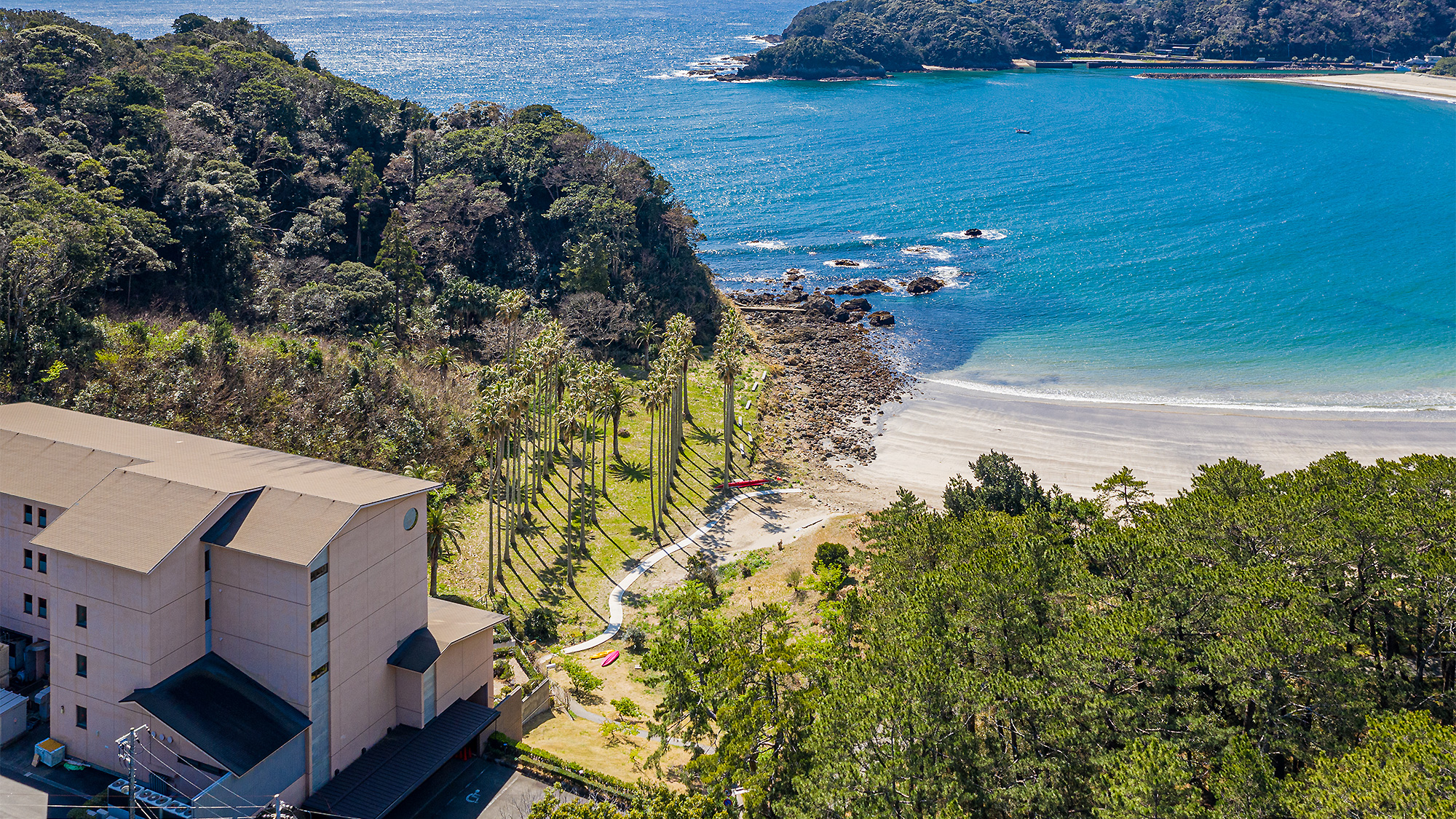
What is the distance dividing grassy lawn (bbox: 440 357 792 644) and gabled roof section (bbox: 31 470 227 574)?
21.4 m

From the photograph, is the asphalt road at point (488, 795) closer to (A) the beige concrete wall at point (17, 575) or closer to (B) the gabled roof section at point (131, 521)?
(B) the gabled roof section at point (131, 521)

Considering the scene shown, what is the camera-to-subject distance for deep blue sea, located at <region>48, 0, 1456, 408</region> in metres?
93.6

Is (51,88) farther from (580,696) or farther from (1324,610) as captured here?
(1324,610)

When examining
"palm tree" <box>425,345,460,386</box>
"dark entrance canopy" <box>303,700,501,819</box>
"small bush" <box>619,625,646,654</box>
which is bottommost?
"small bush" <box>619,625,646,654</box>

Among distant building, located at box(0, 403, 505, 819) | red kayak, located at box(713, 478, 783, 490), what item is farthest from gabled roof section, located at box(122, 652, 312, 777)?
red kayak, located at box(713, 478, 783, 490)

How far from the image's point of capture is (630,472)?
7069 centimetres

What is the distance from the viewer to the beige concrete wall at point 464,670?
3934 centimetres

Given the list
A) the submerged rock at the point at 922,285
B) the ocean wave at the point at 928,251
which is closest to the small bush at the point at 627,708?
the submerged rock at the point at 922,285

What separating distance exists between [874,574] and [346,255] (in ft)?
214

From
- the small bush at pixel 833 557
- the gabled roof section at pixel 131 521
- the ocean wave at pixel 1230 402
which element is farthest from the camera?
the ocean wave at pixel 1230 402

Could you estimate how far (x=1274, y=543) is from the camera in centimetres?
3650

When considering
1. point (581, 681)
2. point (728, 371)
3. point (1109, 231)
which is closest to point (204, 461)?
point (581, 681)

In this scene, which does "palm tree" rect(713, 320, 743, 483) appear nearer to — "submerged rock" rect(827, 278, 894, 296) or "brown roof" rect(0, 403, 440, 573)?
"brown roof" rect(0, 403, 440, 573)

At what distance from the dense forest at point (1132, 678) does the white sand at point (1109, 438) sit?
97.4ft
